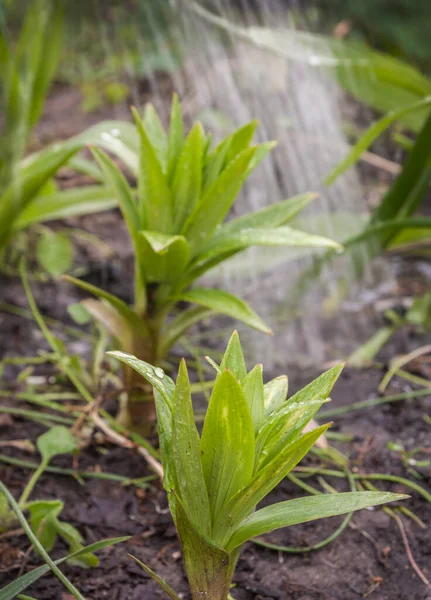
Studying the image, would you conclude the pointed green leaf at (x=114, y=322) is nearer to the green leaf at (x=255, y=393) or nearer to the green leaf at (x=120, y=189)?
the green leaf at (x=120, y=189)

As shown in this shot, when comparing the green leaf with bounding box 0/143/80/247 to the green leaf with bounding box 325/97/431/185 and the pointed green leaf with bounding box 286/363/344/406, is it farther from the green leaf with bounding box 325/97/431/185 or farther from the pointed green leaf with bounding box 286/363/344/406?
the pointed green leaf with bounding box 286/363/344/406

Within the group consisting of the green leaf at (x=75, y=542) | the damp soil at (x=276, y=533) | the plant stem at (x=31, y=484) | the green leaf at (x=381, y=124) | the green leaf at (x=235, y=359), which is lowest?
the damp soil at (x=276, y=533)

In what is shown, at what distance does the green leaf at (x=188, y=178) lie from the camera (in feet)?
3.55

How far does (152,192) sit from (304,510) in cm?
57

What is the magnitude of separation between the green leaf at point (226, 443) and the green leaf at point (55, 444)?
1.27 feet

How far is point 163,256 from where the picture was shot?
1074 millimetres

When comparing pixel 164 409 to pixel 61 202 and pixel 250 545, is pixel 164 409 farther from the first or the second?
pixel 61 202

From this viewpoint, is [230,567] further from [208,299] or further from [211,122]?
[211,122]

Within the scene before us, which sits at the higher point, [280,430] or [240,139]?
[240,139]

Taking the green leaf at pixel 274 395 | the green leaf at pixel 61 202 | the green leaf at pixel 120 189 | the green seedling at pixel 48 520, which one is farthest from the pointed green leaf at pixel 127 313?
the green leaf at pixel 61 202

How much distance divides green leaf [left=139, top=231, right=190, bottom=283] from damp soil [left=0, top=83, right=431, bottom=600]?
0.36m

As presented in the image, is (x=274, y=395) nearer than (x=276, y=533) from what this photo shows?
Yes

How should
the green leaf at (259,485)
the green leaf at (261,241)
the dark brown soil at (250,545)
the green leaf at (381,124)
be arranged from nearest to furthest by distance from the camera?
the green leaf at (259,485) → the dark brown soil at (250,545) → the green leaf at (261,241) → the green leaf at (381,124)

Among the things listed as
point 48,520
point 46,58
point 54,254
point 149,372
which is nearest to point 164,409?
point 149,372
